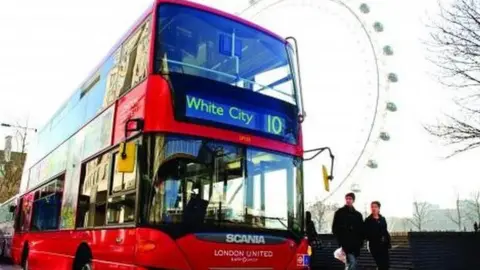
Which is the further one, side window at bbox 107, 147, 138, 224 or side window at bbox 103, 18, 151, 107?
Answer: side window at bbox 103, 18, 151, 107

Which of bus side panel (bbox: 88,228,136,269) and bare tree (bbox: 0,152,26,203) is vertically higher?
bare tree (bbox: 0,152,26,203)

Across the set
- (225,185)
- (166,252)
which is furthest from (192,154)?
(166,252)

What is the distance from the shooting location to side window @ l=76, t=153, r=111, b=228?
7.01 metres

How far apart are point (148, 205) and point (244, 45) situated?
9.54 ft

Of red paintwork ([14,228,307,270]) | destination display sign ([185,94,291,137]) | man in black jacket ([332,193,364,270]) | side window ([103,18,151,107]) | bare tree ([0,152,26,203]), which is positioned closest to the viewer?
red paintwork ([14,228,307,270])

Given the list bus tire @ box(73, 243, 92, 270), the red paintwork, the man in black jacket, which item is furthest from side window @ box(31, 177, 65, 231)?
the man in black jacket

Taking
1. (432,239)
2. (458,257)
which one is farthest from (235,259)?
(458,257)

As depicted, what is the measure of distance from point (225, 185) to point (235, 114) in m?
0.98

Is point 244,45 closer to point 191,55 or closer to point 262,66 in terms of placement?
point 262,66

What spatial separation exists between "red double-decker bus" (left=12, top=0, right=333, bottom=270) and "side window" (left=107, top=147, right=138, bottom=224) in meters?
0.01

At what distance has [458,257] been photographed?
37.9 ft

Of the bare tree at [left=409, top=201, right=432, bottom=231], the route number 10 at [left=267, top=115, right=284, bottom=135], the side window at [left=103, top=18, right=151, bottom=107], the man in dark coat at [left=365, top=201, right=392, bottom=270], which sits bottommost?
the man in dark coat at [left=365, top=201, right=392, bottom=270]

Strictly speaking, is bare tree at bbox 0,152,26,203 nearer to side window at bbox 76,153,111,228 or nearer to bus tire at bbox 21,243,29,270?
bus tire at bbox 21,243,29,270

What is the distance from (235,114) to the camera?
6.65 metres
